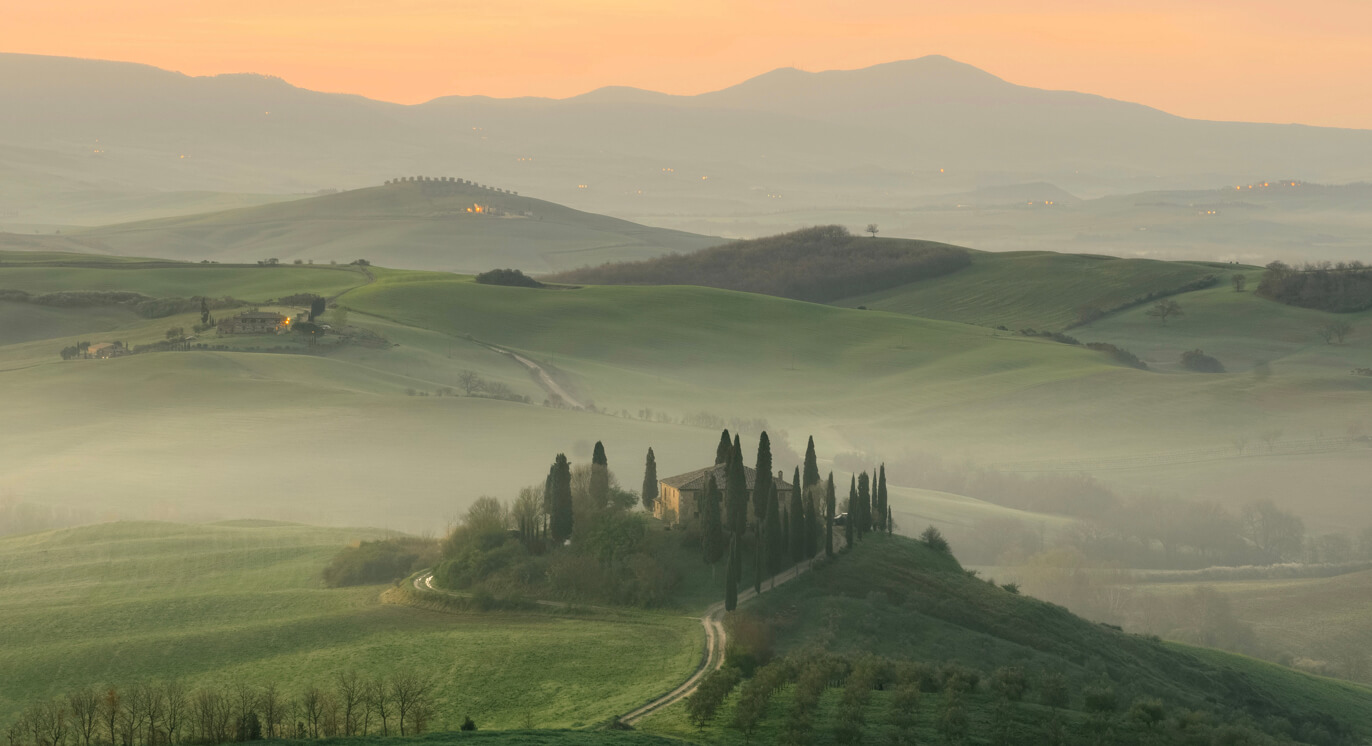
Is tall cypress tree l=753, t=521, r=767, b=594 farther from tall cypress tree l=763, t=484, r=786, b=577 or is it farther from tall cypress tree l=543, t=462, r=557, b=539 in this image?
tall cypress tree l=543, t=462, r=557, b=539

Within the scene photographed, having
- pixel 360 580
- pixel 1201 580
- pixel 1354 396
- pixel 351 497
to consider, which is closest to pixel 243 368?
pixel 351 497

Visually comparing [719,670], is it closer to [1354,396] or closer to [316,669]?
[316,669]

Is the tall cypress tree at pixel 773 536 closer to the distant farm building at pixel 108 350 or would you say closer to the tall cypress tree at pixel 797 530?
the tall cypress tree at pixel 797 530

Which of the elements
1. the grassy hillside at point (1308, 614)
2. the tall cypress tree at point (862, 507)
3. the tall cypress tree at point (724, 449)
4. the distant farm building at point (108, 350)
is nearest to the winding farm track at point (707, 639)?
the tall cypress tree at point (862, 507)

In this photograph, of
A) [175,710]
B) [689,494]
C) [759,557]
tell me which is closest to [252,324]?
[689,494]

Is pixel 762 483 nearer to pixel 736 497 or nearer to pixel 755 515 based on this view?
pixel 755 515

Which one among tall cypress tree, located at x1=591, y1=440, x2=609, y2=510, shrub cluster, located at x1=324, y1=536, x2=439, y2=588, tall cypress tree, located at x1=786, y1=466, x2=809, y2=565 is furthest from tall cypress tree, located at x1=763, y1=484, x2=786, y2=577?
shrub cluster, located at x1=324, y1=536, x2=439, y2=588

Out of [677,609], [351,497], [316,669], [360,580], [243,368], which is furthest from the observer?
[243,368]
